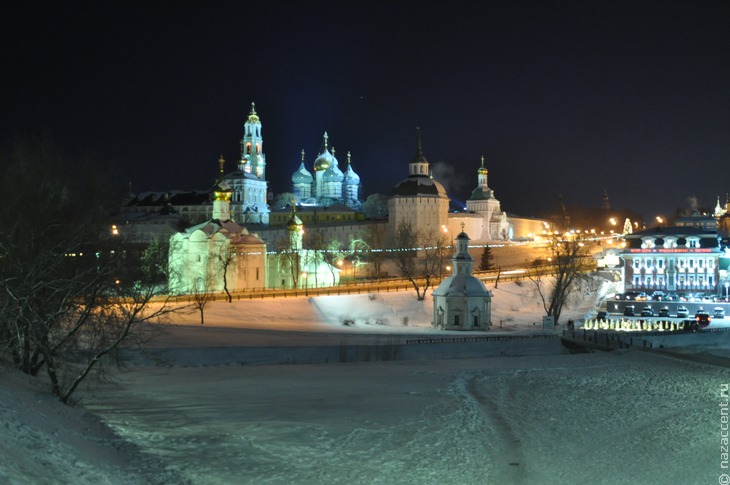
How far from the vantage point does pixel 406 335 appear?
34000mm

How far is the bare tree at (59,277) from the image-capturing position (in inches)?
604

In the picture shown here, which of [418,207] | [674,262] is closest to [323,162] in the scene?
[418,207]

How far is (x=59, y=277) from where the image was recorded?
19016 mm

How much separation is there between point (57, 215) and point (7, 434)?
43.0 feet

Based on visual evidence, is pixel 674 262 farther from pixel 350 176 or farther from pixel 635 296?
pixel 350 176

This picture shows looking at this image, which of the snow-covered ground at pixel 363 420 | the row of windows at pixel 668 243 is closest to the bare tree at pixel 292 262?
the snow-covered ground at pixel 363 420

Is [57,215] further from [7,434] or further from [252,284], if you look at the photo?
[252,284]

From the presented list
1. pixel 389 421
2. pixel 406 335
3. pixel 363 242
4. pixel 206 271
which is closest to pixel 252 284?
pixel 206 271

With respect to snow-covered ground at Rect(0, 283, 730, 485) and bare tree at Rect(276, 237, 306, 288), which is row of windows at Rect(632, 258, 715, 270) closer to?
bare tree at Rect(276, 237, 306, 288)

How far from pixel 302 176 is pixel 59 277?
81798mm

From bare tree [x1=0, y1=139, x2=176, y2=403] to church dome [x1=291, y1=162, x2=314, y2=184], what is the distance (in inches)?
2667

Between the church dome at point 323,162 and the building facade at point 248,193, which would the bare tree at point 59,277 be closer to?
the building facade at point 248,193

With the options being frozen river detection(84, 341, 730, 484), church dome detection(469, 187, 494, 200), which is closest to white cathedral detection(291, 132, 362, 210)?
church dome detection(469, 187, 494, 200)

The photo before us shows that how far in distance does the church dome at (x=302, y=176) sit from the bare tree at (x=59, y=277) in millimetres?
67744
